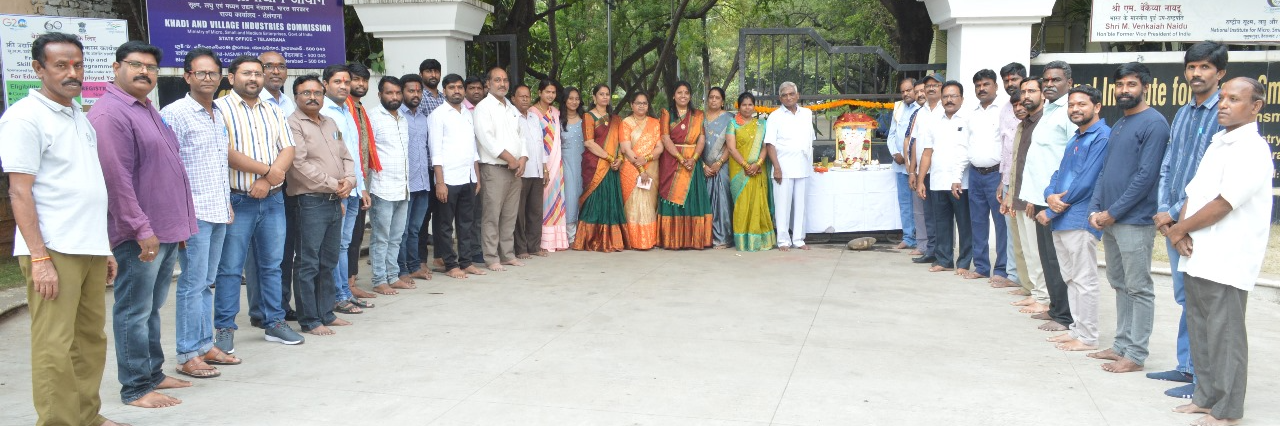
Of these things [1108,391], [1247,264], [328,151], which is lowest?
[1108,391]

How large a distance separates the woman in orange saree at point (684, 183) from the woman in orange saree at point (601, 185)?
391 millimetres

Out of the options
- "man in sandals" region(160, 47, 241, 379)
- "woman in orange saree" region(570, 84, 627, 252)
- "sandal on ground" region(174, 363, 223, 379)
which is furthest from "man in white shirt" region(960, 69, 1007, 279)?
"sandal on ground" region(174, 363, 223, 379)

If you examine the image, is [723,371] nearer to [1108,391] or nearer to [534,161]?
[1108,391]

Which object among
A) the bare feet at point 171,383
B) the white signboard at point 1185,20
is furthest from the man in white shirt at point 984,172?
the bare feet at point 171,383

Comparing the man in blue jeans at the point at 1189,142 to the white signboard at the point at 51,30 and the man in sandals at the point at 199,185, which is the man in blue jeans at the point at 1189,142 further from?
the white signboard at the point at 51,30

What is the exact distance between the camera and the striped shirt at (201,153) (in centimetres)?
435

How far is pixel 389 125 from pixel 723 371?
3.02 m

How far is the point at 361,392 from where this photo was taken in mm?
4277

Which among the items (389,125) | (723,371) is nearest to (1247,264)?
(723,371)

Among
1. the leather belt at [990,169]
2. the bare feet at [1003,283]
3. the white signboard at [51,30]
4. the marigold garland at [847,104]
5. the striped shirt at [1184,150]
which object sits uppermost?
the white signboard at [51,30]

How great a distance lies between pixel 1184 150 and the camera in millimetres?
4223

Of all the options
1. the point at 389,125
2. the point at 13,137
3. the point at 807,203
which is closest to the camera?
the point at 13,137

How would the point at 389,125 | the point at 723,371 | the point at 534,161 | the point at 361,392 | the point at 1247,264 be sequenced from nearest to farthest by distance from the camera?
the point at 1247,264, the point at 361,392, the point at 723,371, the point at 389,125, the point at 534,161

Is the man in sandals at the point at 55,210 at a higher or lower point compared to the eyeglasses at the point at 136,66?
lower
